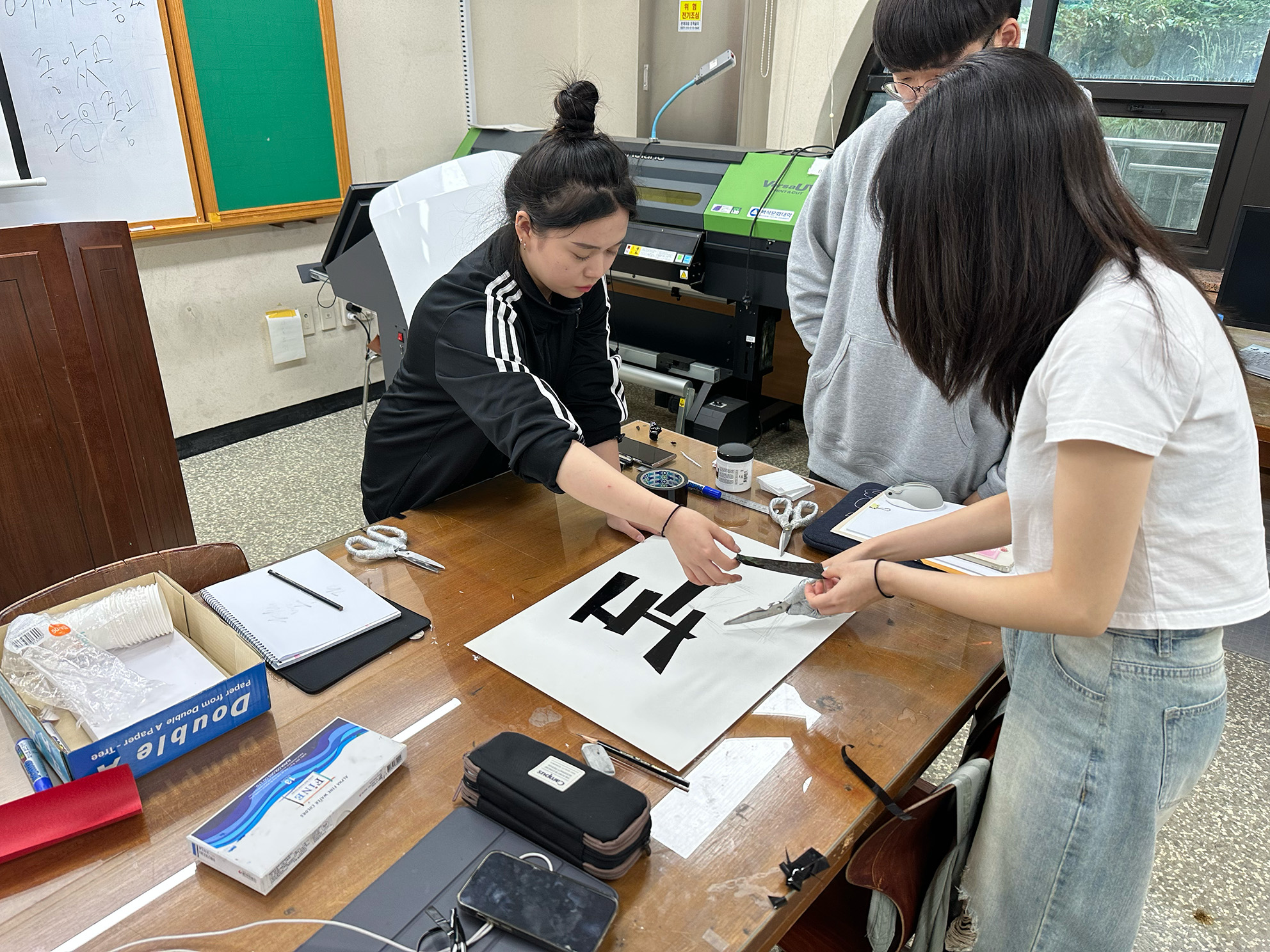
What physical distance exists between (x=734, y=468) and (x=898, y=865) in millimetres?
757

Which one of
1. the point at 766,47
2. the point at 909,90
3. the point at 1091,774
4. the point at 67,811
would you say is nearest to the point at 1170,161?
the point at 766,47

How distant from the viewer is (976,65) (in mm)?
756

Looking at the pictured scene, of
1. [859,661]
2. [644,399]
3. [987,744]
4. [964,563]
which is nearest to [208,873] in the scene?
[859,661]

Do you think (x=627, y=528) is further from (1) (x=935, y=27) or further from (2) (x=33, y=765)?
(1) (x=935, y=27)

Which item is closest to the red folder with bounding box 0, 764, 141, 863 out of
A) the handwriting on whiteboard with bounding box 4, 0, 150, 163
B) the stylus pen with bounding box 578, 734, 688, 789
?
the stylus pen with bounding box 578, 734, 688, 789

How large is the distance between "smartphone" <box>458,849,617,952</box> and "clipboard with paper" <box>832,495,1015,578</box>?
0.69 meters

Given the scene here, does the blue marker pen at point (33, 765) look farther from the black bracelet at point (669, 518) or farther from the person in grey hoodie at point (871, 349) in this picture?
the person in grey hoodie at point (871, 349)

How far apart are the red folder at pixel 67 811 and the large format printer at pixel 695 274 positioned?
→ 1.88m

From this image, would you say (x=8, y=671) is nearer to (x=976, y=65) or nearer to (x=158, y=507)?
(x=158, y=507)

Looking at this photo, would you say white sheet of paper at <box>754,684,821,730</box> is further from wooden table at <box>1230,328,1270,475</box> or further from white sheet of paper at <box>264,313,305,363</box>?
white sheet of paper at <box>264,313,305,363</box>

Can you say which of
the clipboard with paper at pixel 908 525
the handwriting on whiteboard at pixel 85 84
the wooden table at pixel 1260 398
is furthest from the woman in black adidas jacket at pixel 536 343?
the handwriting on whiteboard at pixel 85 84

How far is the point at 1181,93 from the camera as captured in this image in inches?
109

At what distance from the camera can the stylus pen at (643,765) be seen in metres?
0.85

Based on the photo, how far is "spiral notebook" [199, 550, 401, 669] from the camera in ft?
3.42
